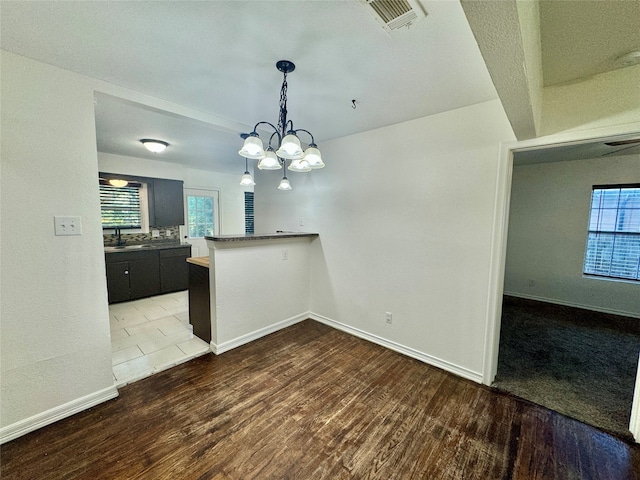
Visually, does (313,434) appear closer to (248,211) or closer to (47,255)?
(47,255)

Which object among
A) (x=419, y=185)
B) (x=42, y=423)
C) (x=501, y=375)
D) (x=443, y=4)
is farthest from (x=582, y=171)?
(x=42, y=423)

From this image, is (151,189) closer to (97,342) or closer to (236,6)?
(97,342)

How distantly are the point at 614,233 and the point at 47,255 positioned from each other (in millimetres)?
6783

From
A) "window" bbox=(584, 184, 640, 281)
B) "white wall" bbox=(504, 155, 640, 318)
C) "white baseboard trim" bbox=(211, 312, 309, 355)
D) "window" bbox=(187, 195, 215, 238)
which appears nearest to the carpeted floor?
"white wall" bbox=(504, 155, 640, 318)

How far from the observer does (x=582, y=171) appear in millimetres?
4066

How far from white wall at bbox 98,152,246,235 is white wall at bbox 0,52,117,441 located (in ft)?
9.70

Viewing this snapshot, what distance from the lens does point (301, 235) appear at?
3336mm

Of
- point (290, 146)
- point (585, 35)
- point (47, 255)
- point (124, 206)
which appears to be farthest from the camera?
point (124, 206)

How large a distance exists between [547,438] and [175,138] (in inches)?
181

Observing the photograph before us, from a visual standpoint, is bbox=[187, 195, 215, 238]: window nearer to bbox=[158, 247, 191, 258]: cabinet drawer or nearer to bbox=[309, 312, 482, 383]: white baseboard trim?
bbox=[158, 247, 191, 258]: cabinet drawer

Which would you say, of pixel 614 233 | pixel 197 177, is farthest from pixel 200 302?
pixel 614 233

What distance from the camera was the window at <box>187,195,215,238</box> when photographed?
216 inches

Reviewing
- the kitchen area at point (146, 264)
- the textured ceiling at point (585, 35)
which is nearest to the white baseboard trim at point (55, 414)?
the kitchen area at point (146, 264)

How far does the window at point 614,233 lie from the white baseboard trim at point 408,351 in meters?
3.56
